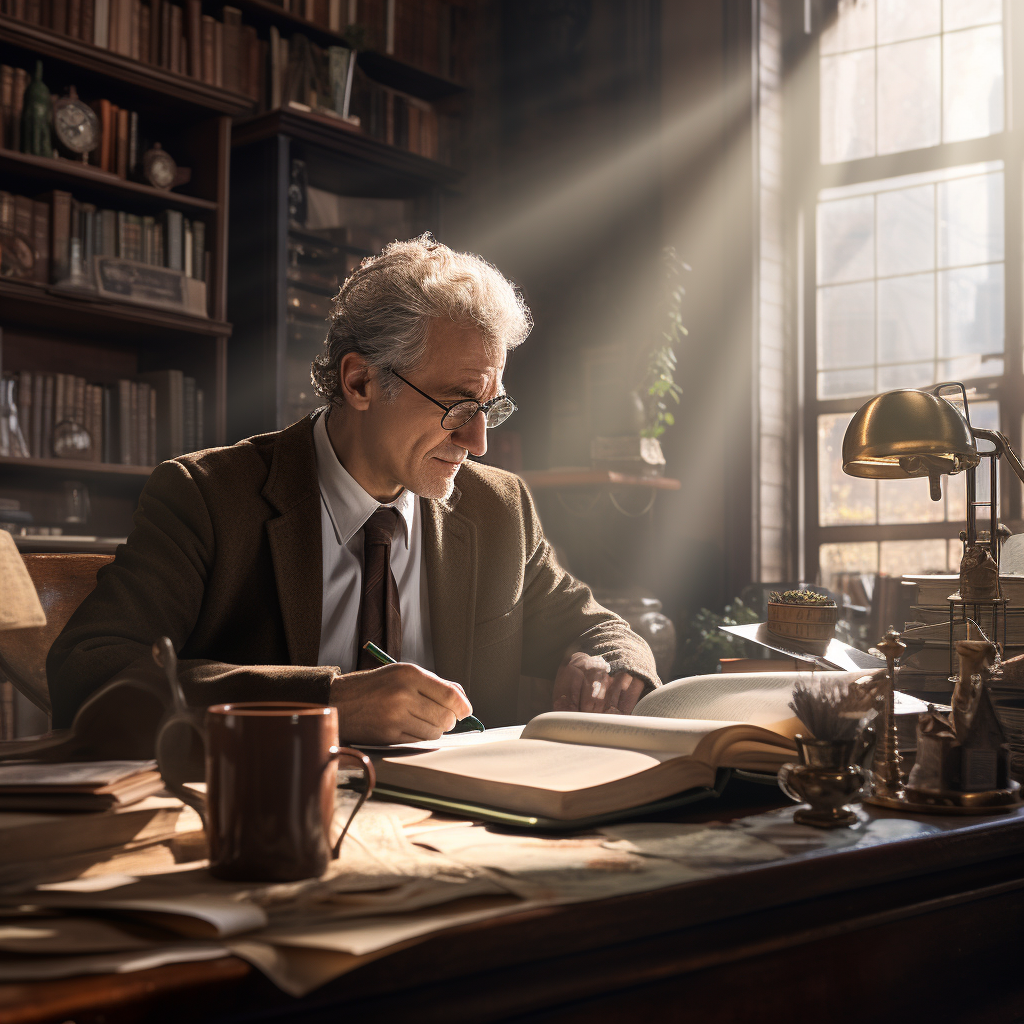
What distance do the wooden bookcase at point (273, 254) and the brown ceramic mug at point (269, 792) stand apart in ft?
10.6

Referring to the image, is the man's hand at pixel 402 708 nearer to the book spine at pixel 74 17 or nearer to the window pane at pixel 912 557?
the book spine at pixel 74 17

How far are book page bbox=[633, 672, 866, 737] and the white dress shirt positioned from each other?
2.07ft

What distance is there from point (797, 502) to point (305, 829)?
4.01 m

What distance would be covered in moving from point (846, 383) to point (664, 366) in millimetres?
868

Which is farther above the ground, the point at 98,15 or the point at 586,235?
the point at 98,15

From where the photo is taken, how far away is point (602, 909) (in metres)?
0.60

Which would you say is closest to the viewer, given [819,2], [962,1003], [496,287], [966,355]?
[962,1003]

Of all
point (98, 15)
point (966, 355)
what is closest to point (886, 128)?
point (966, 355)

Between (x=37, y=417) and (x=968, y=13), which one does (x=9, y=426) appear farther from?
(x=968, y=13)

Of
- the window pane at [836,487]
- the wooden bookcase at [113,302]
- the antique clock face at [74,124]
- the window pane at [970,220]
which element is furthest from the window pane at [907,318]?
the antique clock face at [74,124]

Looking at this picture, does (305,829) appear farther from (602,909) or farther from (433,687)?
(433,687)

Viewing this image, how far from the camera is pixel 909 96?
4.21 meters

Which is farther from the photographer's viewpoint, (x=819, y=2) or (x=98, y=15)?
(x=819, y=2)

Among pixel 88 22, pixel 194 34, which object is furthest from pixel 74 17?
pixel 194 34
